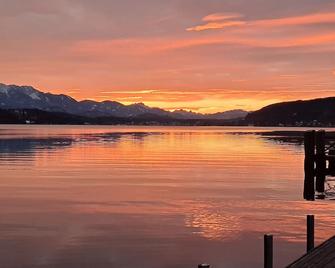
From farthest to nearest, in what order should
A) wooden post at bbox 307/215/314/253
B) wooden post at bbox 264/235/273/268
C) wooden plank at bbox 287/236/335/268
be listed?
1. wooden post at bbox 307/215/314/253
2. wooden post at bbox 264/235/273/268
3. wooden plank at bbox 287/236/335/268

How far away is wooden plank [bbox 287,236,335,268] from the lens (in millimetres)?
13770

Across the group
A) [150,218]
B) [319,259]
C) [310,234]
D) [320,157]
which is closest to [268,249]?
[319,259]

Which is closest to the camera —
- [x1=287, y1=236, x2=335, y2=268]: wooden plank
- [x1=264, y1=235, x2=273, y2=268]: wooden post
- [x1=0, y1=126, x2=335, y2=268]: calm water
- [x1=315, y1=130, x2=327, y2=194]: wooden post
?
[x1=287, y1=236, x2=335, y2=268]: wooden plank

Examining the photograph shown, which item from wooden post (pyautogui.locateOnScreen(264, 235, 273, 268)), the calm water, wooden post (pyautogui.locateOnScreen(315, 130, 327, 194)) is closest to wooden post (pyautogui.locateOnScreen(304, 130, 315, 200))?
wooden post (pyautogui.locateOnScreen(315, 130, 327, 194))

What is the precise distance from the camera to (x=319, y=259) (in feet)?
46.8

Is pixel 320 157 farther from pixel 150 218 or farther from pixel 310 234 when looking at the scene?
pixel 150 218

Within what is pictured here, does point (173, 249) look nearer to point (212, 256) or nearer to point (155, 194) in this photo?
point (212, 256)

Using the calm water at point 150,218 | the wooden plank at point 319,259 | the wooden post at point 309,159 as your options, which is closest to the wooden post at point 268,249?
the wooden plank at point 319,259

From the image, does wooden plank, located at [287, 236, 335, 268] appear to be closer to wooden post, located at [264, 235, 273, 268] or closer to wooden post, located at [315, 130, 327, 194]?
wooden post, located at [264, 235, 273, 268]

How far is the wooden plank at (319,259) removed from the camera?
13770 millimetres

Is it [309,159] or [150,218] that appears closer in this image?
[309,159]

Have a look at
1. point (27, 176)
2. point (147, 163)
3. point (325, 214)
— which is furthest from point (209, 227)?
point (147, 163)

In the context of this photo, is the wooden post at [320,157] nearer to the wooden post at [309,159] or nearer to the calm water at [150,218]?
the wooden post at [309,159]

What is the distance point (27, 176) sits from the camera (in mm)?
47344
